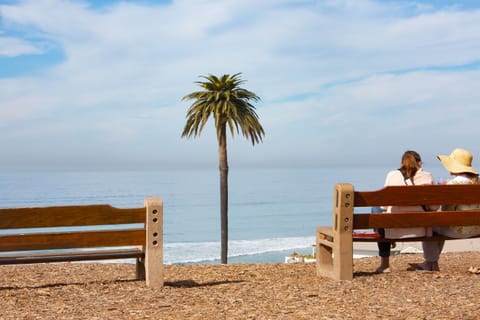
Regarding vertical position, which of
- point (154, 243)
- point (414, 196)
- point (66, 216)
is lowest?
point (154, 243)

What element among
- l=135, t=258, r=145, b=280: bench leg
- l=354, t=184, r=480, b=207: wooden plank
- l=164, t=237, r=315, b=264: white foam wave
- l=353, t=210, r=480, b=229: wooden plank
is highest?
l=354, t=184, r=480, b=207: wooden plank

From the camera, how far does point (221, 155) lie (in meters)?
28.1

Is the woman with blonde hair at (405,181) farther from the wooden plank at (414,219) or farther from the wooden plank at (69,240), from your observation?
the wooden plank at (69,240)

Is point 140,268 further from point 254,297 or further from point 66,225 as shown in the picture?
point 254,297

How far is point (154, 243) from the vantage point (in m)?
7.24

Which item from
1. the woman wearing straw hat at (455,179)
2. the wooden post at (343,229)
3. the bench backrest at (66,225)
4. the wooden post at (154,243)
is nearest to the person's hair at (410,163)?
the woman wearing straw hat at (455,179)

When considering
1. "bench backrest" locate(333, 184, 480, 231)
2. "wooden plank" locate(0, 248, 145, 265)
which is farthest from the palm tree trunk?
"bench backrest" locate(333, 184, 480, 231)

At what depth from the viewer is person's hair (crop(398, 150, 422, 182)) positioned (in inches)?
305

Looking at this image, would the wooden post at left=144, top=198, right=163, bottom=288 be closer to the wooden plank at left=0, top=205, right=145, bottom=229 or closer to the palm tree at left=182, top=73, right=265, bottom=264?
the wooden plank at left=0, top=205, right=145, bottom=229

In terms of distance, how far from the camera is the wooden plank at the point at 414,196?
7336 millimetres

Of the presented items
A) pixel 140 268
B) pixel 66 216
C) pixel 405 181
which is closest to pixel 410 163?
pixel 405 181

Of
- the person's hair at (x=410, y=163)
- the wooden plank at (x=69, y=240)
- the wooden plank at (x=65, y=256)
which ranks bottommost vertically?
the wooden plank at (x=65, y=256)

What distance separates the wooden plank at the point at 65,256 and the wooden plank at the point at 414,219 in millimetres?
2694

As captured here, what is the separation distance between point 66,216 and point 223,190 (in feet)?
66.1
